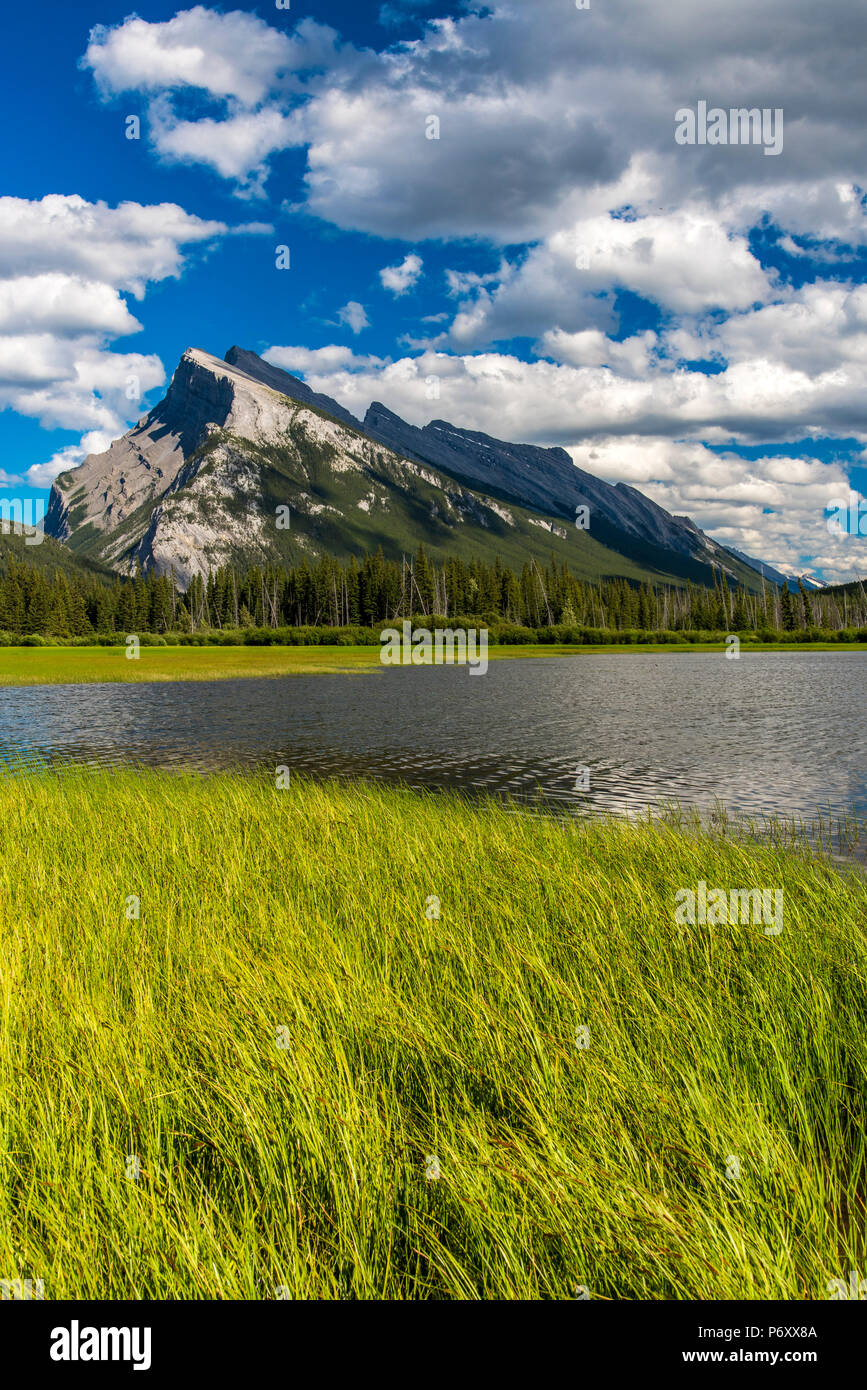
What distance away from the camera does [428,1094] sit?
4.83m

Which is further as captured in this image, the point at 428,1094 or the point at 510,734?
the point at 510,734

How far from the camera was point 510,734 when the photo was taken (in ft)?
104

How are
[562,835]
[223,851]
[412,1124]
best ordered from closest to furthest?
[412,1124] → [223,851] → [562,835]

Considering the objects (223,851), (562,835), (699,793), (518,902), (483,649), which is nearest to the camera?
(518,902)

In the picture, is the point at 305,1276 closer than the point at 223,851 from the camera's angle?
Yes

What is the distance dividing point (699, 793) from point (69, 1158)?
17853mm

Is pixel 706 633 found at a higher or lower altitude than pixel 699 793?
higher

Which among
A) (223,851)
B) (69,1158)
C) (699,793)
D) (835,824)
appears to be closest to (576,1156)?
(69,1158)

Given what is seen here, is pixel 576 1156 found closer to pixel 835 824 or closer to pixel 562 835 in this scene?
pixel 562 835

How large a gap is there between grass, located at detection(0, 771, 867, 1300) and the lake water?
34.8 ft

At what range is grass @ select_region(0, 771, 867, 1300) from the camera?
3.48 m

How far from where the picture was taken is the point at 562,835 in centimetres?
1306

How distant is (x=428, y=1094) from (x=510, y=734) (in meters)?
27.1

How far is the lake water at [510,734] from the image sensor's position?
20891 mm
